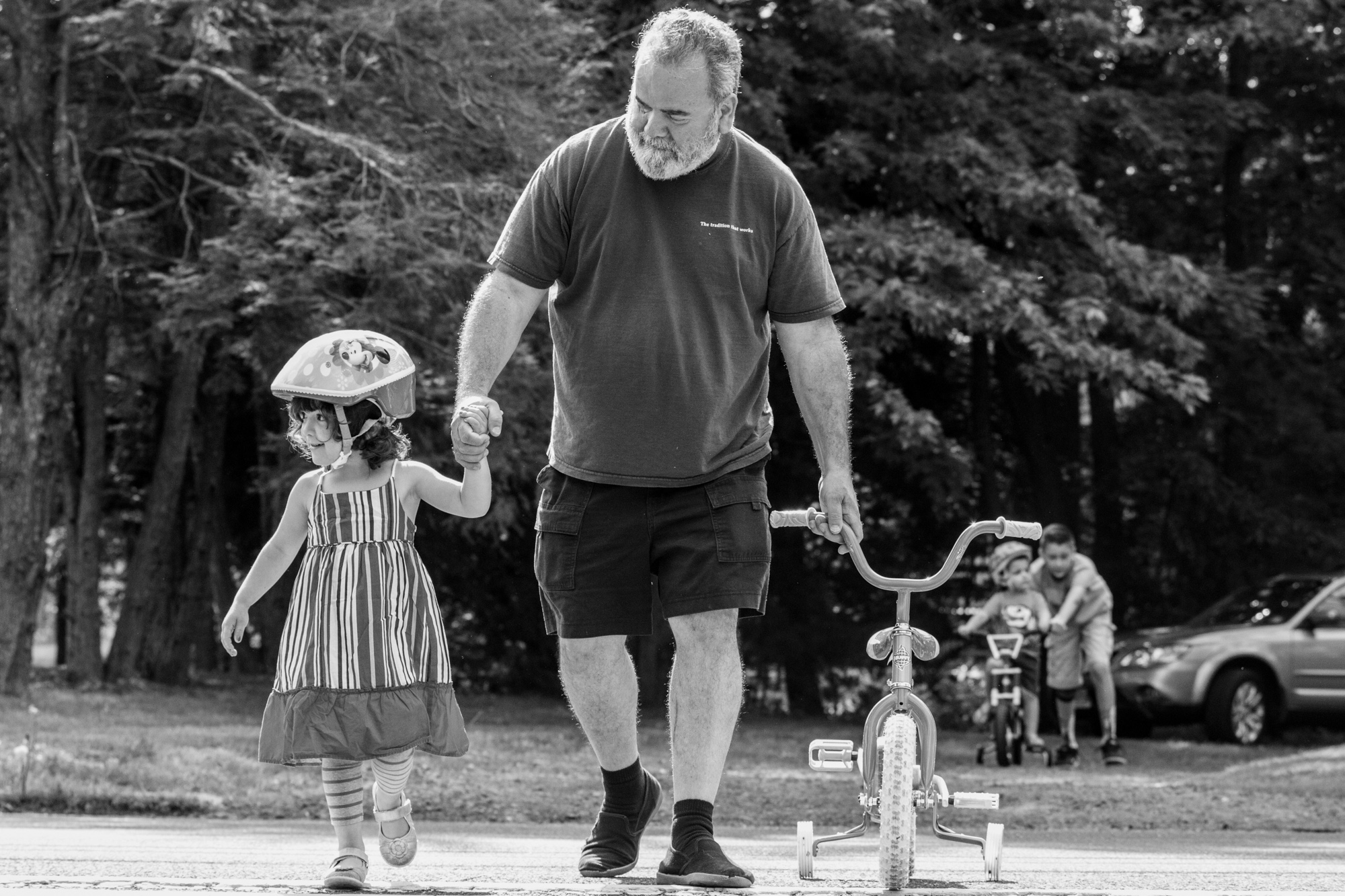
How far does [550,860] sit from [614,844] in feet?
4.12

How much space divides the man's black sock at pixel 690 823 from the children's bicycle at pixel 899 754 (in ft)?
1.19

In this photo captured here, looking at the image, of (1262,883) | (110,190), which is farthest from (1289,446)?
(1262,883)

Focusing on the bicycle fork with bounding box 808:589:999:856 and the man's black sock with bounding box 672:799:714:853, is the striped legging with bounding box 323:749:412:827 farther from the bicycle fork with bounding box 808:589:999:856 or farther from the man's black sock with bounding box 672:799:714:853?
the bicycle fork with bounding box 808:589:999:856

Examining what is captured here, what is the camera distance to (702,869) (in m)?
4.76

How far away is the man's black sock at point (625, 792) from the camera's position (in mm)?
5219

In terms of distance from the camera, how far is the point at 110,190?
17.7 m

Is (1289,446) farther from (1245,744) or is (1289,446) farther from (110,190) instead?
(110,190)

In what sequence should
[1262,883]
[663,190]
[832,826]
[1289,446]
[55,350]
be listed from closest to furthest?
[663,190], [1262,883], [832,826], [55,350], [1289,446]

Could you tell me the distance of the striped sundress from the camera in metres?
4.83

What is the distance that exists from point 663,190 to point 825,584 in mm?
17639

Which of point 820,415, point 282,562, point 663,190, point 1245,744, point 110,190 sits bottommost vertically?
point 1245,744

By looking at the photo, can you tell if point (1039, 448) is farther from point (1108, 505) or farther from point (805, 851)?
point (805, 851)

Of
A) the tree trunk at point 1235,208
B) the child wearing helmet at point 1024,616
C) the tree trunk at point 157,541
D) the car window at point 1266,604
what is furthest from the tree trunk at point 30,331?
the tree trunk at point 1235,208

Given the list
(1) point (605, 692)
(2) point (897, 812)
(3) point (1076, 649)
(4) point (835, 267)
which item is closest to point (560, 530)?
(1) point (605, 692)
